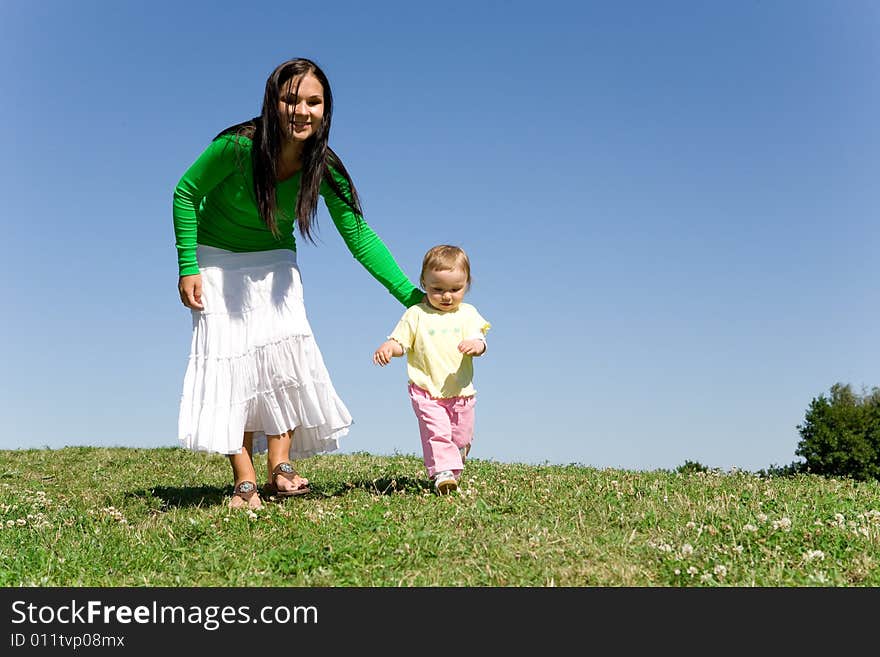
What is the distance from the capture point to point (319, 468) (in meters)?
12.3

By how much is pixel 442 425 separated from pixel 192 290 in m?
2.67

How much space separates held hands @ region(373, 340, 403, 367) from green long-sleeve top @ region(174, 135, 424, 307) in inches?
23.1

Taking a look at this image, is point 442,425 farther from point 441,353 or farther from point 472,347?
point 472,347

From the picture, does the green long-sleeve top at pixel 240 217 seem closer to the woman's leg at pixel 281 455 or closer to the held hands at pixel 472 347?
the held hands at pixel 472 347

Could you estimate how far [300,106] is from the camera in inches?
296

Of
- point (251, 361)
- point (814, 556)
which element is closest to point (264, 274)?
point (251, 361)

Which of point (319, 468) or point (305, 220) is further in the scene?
point (319, 468)

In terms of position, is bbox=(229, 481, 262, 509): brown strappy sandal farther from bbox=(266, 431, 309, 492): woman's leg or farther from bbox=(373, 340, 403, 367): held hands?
Result: bbox=(373, 340, 403, 367): held hands

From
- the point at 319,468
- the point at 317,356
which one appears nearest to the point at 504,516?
the point at 317,356

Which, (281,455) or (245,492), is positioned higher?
(281,455)
